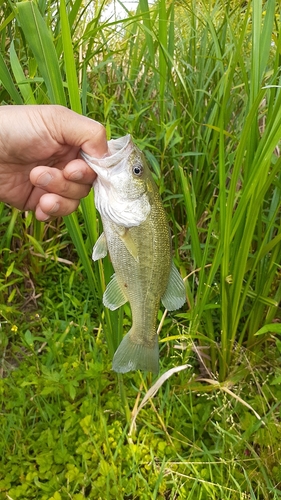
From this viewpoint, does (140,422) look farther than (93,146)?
Yes

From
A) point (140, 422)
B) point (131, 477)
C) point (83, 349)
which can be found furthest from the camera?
point (83, 349)

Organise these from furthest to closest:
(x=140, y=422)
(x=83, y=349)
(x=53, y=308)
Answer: (x=53, y=308)
(x=83, y=349)
(x=140, y=422)

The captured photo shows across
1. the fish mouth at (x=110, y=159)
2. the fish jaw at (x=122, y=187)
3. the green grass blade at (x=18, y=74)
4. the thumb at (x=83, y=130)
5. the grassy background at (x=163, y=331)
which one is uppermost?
the green grass blade at (x=18, y=74)

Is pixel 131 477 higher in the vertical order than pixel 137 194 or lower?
lower

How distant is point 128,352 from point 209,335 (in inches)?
24.6

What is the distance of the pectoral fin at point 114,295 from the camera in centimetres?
134

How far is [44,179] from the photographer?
1.37m

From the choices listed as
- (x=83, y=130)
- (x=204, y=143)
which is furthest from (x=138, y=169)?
(x=204, y=143)

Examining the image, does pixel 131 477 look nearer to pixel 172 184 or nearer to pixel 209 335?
pixel 209 335

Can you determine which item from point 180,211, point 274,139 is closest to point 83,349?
point 180,211

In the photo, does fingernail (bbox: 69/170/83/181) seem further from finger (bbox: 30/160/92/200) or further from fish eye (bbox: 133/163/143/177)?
fish eye (bbox: 133/163/143/177)

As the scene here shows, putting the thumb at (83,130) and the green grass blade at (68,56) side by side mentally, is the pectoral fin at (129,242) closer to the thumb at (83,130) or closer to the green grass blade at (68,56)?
the thumb at (83,130)

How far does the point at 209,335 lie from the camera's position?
6.36ft

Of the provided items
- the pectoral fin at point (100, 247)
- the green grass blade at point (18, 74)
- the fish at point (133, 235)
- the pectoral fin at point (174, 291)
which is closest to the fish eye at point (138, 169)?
the fish at point (133, 235)
